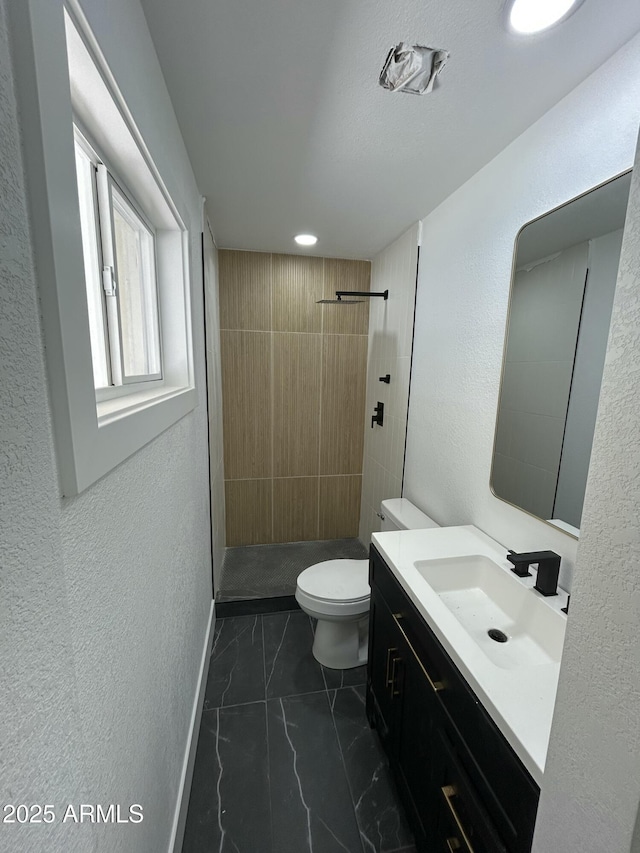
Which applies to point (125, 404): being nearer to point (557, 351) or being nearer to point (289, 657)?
point (557, 351)

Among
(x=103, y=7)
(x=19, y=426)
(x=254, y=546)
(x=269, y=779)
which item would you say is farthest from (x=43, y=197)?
(x=254, y=546)

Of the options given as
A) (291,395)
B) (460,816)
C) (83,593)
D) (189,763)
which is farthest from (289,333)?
(460,816)

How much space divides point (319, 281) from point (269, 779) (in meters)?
2.76

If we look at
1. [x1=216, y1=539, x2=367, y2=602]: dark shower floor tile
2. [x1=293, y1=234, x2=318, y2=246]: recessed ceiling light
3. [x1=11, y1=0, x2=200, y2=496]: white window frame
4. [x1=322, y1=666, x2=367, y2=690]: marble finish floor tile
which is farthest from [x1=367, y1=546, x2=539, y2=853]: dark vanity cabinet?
[x1=293, y1=234, x2=318, y2=246]: recessed ceiling light

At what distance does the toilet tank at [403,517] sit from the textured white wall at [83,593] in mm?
1129

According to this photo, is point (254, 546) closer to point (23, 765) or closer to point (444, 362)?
point (444, 362)

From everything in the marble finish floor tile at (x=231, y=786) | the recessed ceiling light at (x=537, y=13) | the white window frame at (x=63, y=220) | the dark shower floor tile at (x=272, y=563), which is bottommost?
the marble finish floor tile at (x=231, y=786)

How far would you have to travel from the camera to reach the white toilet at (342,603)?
1702 millimetres

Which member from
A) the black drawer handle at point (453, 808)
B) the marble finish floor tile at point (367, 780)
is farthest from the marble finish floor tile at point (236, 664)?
the black drawer handle at point (453, 808)

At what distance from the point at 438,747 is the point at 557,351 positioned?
4.01 ft

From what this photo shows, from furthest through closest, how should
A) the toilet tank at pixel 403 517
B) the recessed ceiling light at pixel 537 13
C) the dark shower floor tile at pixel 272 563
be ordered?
the dark shower floor tile at pixel 272 563, the toilet tank at pixel 403 517, the recessed ceiling light at pixel 537 13

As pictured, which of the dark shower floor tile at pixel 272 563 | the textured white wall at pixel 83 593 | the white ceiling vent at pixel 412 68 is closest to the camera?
the textured white wall at pixel 83 593

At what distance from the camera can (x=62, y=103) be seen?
47 cm

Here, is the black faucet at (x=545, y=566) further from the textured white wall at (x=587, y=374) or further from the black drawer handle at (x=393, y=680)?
the black drawer handle at (x=393, y=680)
